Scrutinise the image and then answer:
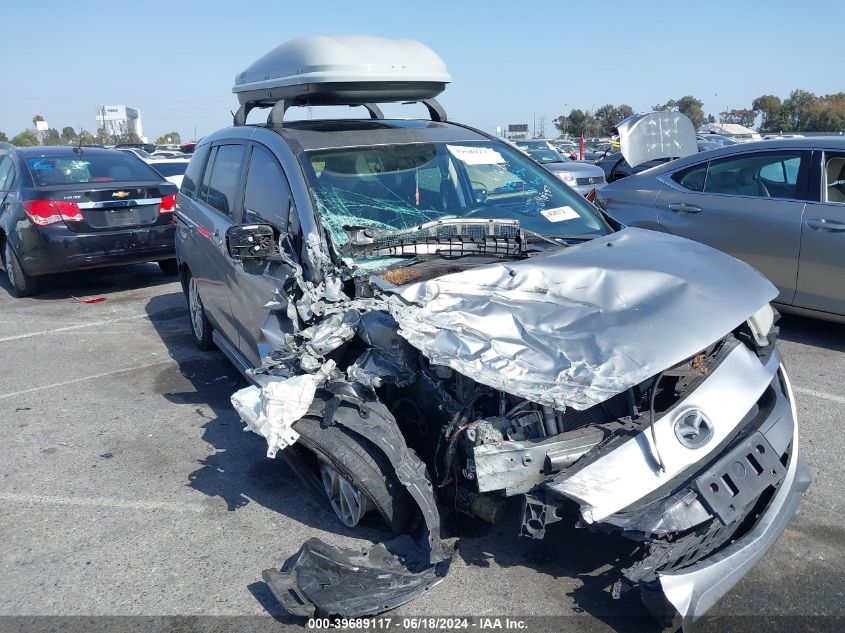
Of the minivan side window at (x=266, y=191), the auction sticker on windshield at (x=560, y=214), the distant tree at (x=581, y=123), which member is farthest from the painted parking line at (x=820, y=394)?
the distant tree at (x=581, y=123)

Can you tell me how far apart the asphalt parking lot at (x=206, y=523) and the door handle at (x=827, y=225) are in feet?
3.10

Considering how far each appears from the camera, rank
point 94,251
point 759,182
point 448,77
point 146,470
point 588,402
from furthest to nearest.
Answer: point 94,251 → point 759,182 → point 448,77 → point 146,470 → point 588,402

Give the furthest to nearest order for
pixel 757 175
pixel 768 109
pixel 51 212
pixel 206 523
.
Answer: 1. pixel 768 109
2. pixel 51 212
3. pixel 757 175
4. pixel 206 523

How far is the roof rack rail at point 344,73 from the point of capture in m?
4.14

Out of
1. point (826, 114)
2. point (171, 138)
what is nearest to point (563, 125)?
point (826, 114)

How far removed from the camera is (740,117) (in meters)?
56.2

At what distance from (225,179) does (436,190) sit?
172 centimetres

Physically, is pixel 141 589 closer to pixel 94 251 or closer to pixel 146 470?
pixel 146 470

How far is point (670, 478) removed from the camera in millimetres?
2645

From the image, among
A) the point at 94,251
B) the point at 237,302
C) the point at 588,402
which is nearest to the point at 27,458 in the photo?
the point at 237,302

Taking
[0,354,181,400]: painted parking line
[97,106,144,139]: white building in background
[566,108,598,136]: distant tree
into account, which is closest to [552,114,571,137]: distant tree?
[566,108,598,136]: distant tree

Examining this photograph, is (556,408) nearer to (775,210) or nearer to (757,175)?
(775,210)

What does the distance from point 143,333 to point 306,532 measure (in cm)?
432

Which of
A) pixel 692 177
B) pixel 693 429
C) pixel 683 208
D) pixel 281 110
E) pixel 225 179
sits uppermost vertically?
pixel 281 110
